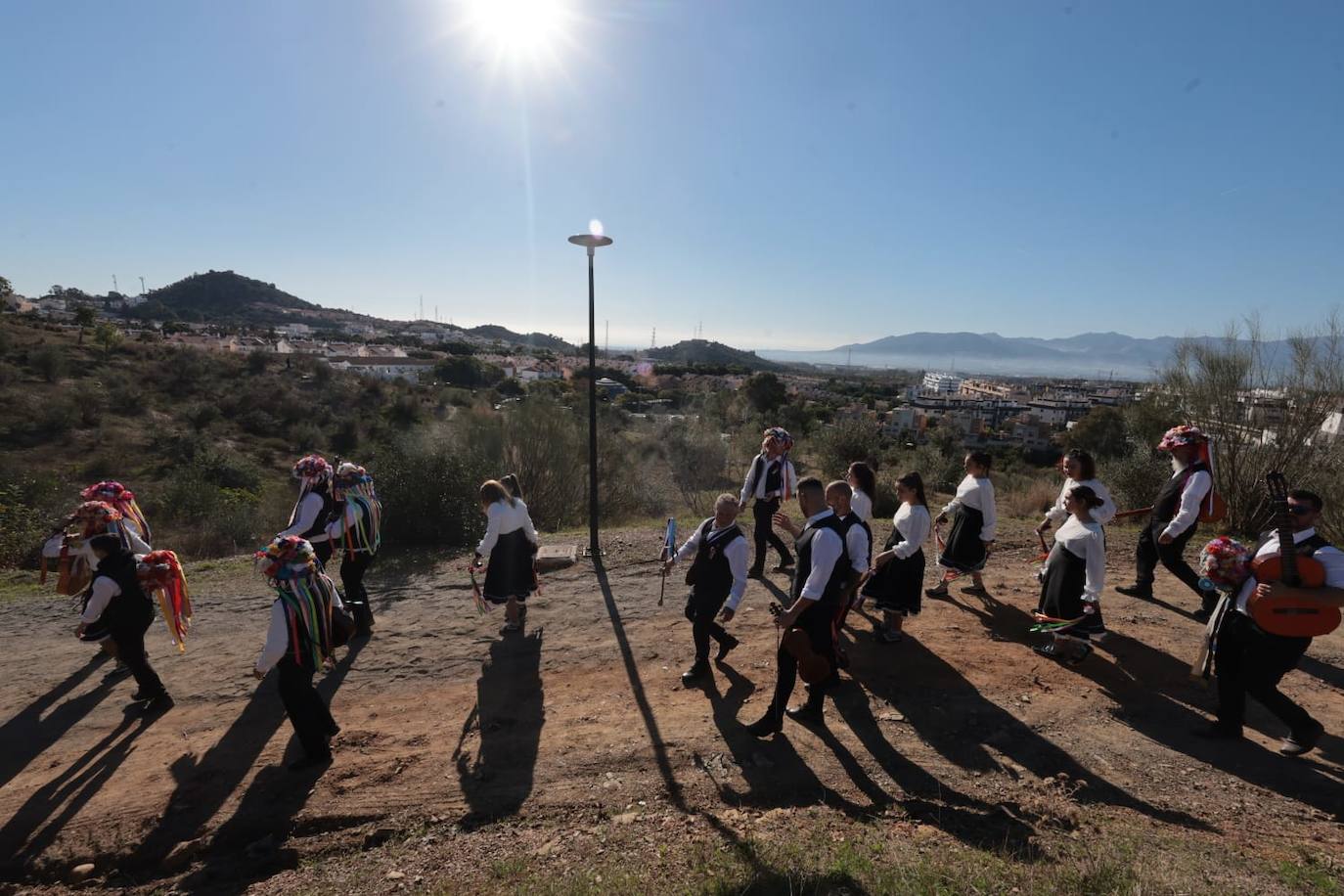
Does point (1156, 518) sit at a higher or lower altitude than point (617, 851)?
higher

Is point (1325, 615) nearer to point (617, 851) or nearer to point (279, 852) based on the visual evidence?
point (617, 851)

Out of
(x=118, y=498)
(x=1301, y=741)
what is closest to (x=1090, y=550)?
(x=1301, y=741)

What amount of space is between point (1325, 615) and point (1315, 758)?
116 cm

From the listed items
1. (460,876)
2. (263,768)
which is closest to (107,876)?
(263,768)

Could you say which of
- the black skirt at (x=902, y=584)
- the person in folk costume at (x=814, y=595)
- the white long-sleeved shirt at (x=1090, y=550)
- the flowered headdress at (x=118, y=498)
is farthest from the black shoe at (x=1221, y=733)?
the flowered headdress at (x=118, y=498)

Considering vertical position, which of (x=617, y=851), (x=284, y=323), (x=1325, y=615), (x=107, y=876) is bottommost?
(x=107, y=876)

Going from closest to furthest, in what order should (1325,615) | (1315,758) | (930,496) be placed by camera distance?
(1325,615)
(1315,758)
(930,496)

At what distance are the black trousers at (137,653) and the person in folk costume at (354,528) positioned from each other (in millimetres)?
1425

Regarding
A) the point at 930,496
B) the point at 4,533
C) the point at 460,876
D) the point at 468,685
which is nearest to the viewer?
the point at 460,876

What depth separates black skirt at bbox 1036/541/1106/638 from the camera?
4773 millimetres

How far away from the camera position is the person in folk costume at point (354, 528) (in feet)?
18.2

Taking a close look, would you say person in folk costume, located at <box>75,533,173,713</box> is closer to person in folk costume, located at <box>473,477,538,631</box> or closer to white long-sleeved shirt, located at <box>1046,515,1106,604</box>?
person in folk costume, located at <box>473,477,538,631</box>

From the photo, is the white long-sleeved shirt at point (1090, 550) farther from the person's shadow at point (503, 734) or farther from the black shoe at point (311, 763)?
the black shoe at point (311, 763)

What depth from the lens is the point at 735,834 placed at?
11.1 feet
